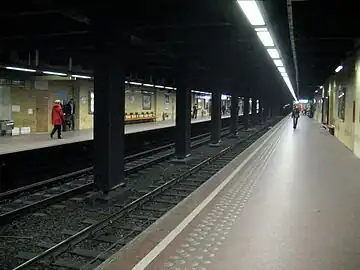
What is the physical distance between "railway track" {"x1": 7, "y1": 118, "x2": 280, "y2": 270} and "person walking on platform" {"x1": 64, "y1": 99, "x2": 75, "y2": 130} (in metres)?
12.2

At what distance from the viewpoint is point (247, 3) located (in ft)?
21.2

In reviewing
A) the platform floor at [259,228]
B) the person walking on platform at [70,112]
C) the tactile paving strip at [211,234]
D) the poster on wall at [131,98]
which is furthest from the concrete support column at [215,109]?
the poster on wall at [131,98]

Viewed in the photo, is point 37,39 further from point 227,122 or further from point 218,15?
point 227,122

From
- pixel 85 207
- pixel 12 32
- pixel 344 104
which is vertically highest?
pixel 12 32

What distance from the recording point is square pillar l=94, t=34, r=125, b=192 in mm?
7500

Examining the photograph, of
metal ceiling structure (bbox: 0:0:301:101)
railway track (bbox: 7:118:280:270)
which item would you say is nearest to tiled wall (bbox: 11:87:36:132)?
metal ceiling structure (bbox: 0:0:301:101)

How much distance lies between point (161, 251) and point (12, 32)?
6.75 meters

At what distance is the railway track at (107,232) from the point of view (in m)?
4.71

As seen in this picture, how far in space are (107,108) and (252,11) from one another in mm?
3132

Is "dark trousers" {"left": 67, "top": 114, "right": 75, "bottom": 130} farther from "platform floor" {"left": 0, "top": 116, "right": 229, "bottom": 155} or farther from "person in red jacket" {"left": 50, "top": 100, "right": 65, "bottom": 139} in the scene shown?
"person in red jacket" {"left": 50, "top": 100, "right": 65, "bottom": 139}

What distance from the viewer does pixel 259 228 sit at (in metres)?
5.12

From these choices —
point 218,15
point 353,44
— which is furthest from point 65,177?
point 353,44

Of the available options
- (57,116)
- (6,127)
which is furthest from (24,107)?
(57,116)

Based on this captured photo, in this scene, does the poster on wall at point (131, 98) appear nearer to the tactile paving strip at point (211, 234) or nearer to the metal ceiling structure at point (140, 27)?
the metal ceiling structure at point (140, 27)
